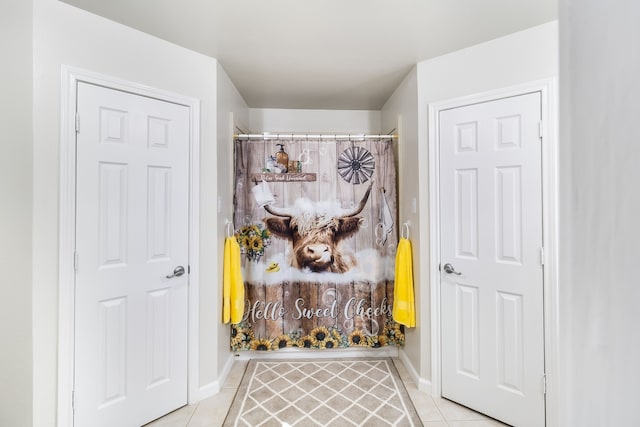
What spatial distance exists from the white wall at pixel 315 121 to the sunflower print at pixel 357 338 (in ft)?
6.97

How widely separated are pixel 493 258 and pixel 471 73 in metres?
1.23

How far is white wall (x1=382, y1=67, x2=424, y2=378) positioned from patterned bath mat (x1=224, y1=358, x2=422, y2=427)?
31 cm

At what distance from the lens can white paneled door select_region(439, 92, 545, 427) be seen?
1.73 metres

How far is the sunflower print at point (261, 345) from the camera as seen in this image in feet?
8.33

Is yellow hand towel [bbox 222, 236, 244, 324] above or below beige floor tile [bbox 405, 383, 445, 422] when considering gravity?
above

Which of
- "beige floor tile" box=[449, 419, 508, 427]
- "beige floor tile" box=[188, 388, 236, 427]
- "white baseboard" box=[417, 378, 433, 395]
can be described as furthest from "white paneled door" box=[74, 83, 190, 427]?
"beige floor tile" box=[449, 419, 508, 427]
